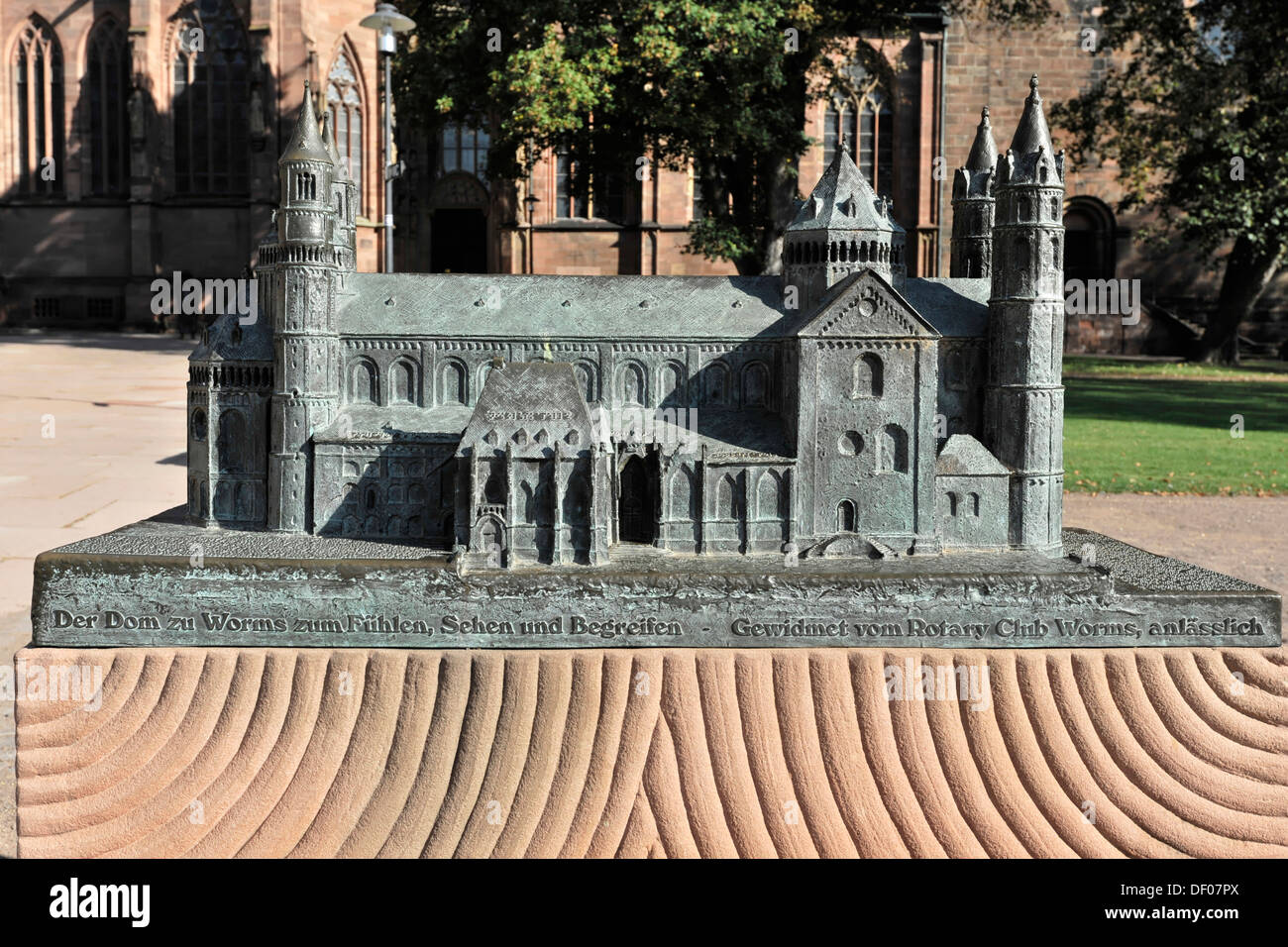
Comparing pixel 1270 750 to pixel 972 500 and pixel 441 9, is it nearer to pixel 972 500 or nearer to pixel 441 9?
pixel 972 500

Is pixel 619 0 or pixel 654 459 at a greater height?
pixel 619 0

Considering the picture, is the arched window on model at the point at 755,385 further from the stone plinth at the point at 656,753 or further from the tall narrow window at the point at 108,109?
the tall narrow window at the point at 108,109

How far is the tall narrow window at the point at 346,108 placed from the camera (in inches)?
2341

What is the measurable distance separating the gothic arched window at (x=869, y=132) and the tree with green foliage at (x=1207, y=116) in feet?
30.0

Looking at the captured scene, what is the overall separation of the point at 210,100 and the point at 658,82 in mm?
40162

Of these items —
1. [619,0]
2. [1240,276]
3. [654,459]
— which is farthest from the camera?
[1240,276]

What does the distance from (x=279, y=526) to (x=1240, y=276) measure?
187 feet

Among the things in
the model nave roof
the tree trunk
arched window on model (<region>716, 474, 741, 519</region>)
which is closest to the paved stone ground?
the model nave roof

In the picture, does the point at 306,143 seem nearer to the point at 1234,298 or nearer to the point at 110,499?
the point at 110,499

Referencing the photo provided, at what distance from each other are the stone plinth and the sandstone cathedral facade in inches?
74.7

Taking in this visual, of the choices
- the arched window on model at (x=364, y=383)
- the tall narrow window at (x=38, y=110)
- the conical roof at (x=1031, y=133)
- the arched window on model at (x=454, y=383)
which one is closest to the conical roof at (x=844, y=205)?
the conical roof at (x=1031, y=133)

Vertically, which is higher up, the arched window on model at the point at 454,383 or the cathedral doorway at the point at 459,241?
the cathedral doorway at the point at 459,241

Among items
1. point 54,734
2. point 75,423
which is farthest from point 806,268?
point 75,423

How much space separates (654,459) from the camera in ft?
49.4
